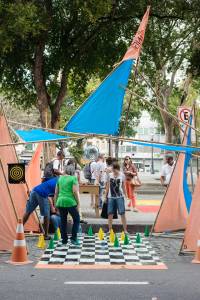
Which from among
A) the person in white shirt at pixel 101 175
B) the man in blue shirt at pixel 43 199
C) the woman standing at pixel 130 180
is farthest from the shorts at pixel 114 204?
the woman standing at pixel 130 180

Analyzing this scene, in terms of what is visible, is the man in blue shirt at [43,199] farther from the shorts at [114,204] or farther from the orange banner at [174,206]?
the orange banner at [174,206]

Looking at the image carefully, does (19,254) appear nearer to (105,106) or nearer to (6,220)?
(6,220)

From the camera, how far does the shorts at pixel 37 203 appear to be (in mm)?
12359

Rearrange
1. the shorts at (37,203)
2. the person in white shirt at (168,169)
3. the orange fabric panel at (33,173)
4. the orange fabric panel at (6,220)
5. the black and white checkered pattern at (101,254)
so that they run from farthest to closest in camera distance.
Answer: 1. the orange fabric panel at (33,173)
2. the person in white shirt at (168,169)
3. the shorts at (37,203)
4. the orange fabric panel at (6,220)
5. the black and white checkered pattern at (101,254)

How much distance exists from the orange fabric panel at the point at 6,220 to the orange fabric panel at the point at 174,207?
349cm

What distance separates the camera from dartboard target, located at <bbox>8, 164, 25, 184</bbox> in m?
11.5

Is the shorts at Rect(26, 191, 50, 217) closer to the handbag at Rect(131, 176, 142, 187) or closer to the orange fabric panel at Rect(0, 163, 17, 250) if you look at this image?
the orange fabric panel at Rect(0, 163, 17, 250)

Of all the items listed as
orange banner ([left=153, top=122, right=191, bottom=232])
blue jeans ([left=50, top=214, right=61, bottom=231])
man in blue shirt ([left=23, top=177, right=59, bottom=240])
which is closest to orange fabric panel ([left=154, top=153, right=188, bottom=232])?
orange banner ([left=153, top=122, right=191, bottom=232])

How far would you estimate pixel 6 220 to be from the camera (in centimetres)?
1105

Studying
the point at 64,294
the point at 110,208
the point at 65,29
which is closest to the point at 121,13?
the point at 65,29

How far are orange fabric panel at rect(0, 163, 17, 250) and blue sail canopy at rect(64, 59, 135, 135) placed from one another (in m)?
1.58

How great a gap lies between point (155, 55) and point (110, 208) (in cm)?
1825

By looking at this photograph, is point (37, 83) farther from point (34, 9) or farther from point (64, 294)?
point (64, 294)

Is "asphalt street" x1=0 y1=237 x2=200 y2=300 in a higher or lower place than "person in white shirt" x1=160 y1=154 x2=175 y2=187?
lower
